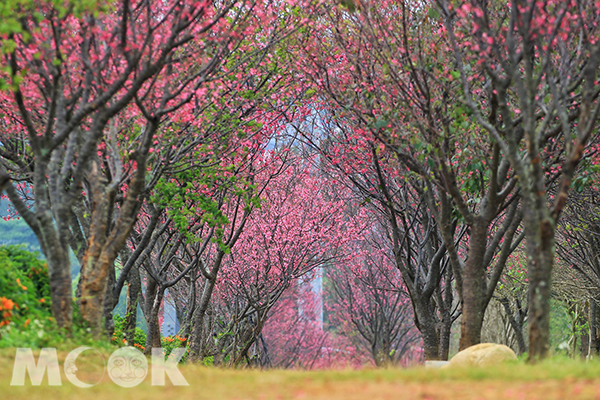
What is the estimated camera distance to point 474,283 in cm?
1006

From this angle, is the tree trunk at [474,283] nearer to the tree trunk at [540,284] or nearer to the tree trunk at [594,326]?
the tree trunk at [540,284]

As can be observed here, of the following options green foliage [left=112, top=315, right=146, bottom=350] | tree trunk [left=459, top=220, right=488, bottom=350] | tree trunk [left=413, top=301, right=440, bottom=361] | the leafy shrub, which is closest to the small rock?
tree trunk [left=459, top=220, right=488, bottom=350]

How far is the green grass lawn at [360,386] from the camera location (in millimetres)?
5695

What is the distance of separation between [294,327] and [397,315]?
8634 mm

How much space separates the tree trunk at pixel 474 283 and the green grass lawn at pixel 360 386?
2817 mm

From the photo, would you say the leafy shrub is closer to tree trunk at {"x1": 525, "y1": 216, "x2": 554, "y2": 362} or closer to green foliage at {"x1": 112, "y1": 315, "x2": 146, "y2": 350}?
green foliage at {"x1": 112, "y1": 315, "x2": 146, "y2": 350}

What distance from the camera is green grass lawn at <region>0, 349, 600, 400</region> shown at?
570cm

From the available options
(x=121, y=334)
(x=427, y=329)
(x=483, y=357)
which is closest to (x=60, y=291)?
(x=483, y=357)

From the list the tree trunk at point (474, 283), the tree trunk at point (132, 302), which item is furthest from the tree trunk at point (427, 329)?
the tree trunk at point (132, 302)

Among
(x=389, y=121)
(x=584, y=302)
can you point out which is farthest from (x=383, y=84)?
(x=584, y=302)

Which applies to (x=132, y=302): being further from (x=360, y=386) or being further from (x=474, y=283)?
(x=360, y=386)

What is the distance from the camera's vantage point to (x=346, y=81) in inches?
495

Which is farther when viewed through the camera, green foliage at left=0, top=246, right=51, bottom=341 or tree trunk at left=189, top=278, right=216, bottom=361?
tree trunk at left=189, top=278, right=216, bottom=361

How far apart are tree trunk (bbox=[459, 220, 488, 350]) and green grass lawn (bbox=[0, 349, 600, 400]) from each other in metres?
2.82
